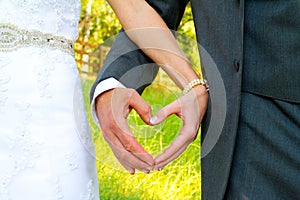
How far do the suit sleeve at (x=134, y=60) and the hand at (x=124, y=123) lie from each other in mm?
89

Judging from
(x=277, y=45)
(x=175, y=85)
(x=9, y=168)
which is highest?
(x=277, y=45)

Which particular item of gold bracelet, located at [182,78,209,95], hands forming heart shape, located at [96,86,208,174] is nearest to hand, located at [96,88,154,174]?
hands forming heart shape, located at [96,86,208,174]

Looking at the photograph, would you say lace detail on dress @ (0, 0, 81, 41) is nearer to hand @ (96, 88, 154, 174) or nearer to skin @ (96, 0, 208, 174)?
skin @ (96, 0, 208, 174)

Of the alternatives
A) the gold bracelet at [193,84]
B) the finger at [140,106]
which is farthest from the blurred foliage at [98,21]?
the finger at [140,106]

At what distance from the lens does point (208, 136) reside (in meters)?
1.69

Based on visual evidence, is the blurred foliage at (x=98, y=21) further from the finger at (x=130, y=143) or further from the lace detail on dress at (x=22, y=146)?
the finger at (x=130, y=143)

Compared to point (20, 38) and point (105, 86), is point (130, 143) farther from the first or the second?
point (20, 38)

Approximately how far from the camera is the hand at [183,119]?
1555mm

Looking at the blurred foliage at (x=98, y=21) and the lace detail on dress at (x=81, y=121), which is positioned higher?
the lace detail on dress at (x=81, y=121)

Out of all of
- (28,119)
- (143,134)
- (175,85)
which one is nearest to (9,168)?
(28,119)

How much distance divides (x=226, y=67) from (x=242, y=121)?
144 mm

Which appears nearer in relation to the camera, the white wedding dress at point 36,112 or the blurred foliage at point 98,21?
the white wedding dress at point 36,112

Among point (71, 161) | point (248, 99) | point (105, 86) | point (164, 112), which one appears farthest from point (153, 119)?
point (71, 161)

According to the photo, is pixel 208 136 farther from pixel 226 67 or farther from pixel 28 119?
pixel 28 119
